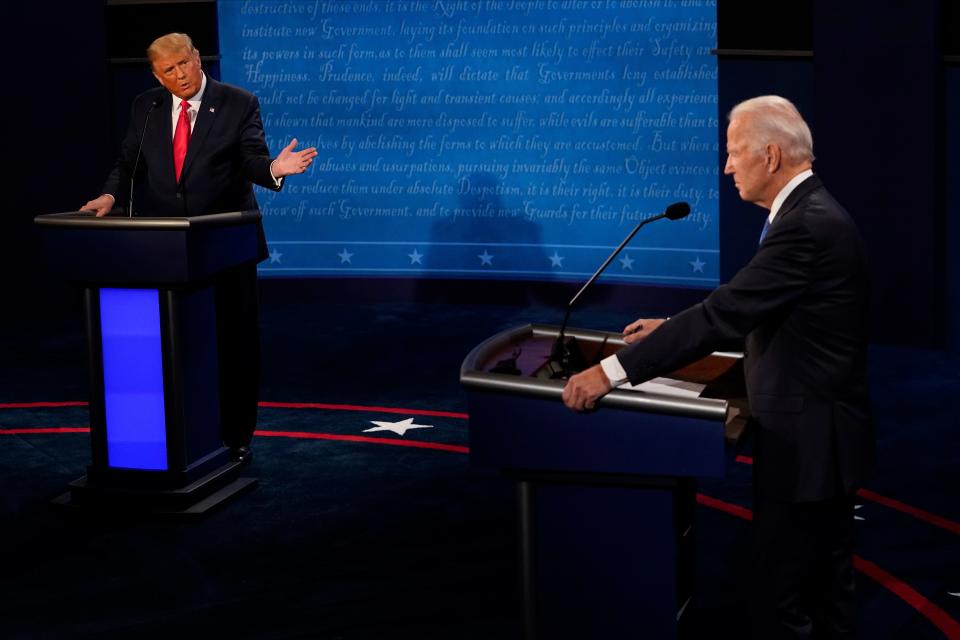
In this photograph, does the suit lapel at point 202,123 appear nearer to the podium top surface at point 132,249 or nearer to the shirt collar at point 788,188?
the podium top surface at point 132,249

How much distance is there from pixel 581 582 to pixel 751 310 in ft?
2.44

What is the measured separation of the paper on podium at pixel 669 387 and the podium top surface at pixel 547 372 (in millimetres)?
40

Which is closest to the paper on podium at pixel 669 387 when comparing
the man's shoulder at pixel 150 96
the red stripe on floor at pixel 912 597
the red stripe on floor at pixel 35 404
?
the red stripe on floor at pixel 912 597

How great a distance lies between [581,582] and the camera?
3068 millimetres

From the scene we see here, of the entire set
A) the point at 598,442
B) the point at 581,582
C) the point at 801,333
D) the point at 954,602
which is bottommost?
the point at 954,602

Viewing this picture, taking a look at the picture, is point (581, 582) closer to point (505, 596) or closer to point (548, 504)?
point (548, 504)

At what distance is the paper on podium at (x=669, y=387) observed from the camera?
2873mm

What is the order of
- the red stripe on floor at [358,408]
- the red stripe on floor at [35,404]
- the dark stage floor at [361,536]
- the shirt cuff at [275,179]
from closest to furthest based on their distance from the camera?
the dark stage floor at [361,536] → the shirt cuff at [275,179] → the red stripe on floor at [358,408] → the red stripe on floor at [35,404]

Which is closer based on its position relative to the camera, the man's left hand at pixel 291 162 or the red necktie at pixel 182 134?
the man's left hand at pixel 291 162

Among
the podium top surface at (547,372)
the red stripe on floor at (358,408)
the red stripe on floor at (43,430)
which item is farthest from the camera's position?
the red stripe on floor at (358,408)

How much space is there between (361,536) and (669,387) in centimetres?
188

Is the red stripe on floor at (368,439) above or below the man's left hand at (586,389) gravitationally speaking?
below

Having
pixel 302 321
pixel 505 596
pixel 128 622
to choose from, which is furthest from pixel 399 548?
pixel 302 321

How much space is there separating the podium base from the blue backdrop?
14.1 feet
